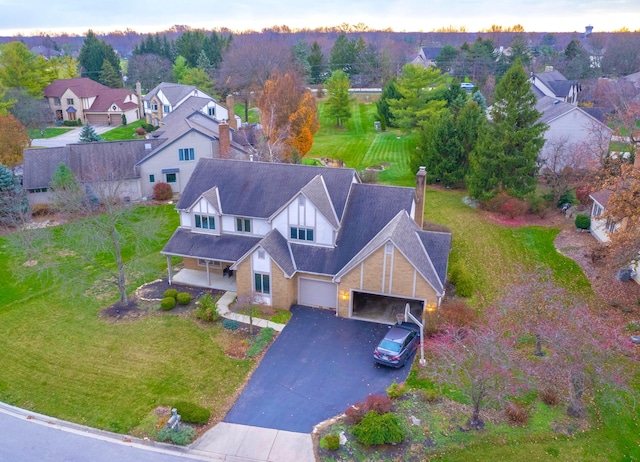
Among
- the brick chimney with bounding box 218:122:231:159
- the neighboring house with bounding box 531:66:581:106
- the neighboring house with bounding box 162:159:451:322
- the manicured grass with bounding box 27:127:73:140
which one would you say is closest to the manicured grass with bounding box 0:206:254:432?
the neighboring house with bounding box 162:159:451:322

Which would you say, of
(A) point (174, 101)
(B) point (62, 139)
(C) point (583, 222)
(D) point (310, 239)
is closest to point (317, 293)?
(D) point (310, 239)

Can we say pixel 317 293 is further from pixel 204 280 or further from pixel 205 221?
pixel 205 221

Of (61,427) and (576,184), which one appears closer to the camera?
(61,427)

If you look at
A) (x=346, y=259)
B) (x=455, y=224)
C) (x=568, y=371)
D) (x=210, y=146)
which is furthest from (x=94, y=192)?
(x=568, y=371)

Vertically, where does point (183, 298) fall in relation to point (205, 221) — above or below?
below

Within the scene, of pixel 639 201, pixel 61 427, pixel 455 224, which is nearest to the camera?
pixel 61 427

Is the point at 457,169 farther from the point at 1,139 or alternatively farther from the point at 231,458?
the point at 1,139

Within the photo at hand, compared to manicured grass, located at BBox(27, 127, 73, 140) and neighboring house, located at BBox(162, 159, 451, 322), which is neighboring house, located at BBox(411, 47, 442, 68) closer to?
manicured grass, located at BBox(27, 127, 73, 140)
